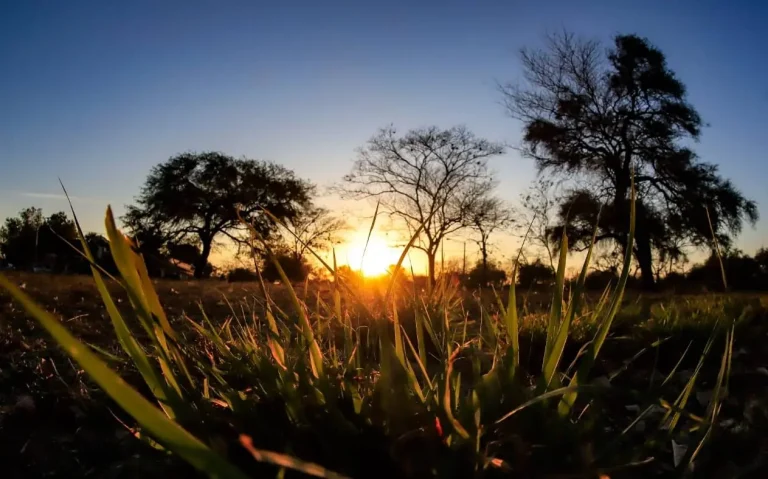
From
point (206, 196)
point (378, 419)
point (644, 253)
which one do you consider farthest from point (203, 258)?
point (378, 419)

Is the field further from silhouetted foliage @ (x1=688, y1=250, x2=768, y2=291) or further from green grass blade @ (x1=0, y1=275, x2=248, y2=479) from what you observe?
silhouetted foliage @ (x1=688, y1=250, x2=768, y2=291)

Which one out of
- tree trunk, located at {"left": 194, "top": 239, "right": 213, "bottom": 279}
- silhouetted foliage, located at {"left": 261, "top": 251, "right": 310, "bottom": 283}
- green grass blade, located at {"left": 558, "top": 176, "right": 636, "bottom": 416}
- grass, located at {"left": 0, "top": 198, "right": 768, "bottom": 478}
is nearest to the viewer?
grass, located at {"left": 0, "top": 198, "right": 768, "bottom": 478}

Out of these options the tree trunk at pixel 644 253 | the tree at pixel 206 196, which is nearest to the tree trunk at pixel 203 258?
the tree at pixel 206 196

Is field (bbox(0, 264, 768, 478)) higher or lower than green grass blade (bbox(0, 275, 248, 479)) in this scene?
lower

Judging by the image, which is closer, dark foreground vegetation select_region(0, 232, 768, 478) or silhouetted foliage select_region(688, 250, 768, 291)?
dark foreground vegetation select_region(0, 232, 768, 478)

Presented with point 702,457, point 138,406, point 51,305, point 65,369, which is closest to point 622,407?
point 702,457

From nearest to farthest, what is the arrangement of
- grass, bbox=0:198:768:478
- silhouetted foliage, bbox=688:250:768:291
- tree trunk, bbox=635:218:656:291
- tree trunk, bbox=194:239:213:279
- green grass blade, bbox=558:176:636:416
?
grass, bbox=0:198:768:478 < green grass blade, bbox=558:176:636:416 < silhouetted foliage, bbox=688:250:768:291 < tree trunk, bbox=635:218:656:291 < tree trunk, bbox=194:239:213:279

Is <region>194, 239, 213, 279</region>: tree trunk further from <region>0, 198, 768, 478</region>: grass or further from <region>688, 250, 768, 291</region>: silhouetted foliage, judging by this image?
<region>0, 198, 768, 478</region>: grass

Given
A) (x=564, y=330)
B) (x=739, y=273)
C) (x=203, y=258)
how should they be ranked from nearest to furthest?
1. (x=564, y=330)
2. (x=739, y=273)
3. (x=203, y=258)

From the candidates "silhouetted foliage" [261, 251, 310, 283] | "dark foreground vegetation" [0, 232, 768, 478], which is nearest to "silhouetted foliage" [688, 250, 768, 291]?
"silhouetted foliage" [261, 251, 310, 283]

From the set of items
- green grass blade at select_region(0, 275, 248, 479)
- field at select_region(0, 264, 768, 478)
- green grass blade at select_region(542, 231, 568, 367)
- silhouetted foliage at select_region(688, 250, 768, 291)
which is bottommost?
field at select_region(0, 264, 768, 478)

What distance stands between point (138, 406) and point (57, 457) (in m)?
1.09

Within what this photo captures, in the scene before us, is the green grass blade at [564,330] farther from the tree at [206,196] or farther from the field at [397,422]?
the tree at [206,196]

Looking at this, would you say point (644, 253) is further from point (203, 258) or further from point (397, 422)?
point (203, 258)
